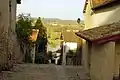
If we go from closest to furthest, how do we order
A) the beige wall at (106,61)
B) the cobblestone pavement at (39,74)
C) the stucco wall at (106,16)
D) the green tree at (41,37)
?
the beige wall at (106,61) < the stucco wall at (106,16) < the cobblestone pavement at (39,74) < the green tree at (41,37)

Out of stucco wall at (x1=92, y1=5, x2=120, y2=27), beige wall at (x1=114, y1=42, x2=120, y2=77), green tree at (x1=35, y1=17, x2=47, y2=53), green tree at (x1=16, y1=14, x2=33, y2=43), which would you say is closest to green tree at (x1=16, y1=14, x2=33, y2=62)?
green tree at (x1=16, y1=14, x2=33, y2=43)

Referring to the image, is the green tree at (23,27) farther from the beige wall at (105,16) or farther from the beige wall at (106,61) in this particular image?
the beige wall at (106,61)

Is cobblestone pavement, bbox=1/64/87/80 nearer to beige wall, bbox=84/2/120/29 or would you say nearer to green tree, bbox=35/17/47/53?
beige wall, bbox=84/2/120/29

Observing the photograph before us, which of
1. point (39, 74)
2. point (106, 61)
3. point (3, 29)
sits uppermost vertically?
point (3, 29)

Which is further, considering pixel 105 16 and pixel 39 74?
pixel 39 74

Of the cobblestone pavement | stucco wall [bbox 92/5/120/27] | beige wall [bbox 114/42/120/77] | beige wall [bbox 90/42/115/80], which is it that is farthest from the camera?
the cobblestone pavement

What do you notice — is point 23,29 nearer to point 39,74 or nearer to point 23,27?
point 23,27

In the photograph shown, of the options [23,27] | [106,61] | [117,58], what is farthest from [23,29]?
[106,61]

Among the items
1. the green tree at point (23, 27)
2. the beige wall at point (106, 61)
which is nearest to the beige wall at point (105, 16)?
the beige wall at point (106, 61)

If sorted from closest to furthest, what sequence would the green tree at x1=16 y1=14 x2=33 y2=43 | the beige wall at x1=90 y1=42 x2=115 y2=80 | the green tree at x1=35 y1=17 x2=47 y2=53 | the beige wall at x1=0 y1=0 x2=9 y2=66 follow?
the beige wall at x1=90 y1=42 x2=115 y2=80 < the beige wall at x1=0 y1=0 x2=9 y2=66 < the green tree at x1=16 y1=14 x2=33 y2=43 < the green tree at x1=35 y1=17 x2=47 y2=53

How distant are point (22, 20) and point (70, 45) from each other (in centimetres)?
1823

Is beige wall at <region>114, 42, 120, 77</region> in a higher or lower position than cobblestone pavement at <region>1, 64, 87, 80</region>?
higher

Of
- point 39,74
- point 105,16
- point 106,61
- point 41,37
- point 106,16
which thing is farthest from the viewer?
point 41,37

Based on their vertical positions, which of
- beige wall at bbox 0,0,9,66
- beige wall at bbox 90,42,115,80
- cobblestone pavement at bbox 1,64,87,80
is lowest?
cobblestone pavement at bbox 1,64,87,80
